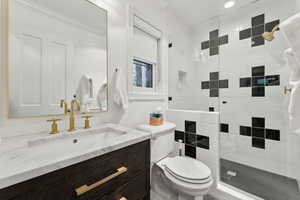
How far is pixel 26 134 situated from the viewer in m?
0.74

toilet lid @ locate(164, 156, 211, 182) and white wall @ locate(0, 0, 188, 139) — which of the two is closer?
white wall @ locate(0, 0, 188, 139)

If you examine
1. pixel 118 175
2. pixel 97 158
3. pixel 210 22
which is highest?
pixel 210 22

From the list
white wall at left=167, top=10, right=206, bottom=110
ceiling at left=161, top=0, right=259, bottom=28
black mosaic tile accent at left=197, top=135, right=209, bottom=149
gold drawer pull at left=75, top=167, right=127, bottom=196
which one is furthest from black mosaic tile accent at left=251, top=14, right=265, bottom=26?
gold drawer pull at left=75, top=167, right=127, bottom=196

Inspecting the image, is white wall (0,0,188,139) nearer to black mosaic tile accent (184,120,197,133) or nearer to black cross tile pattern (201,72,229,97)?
black mosaic tile accent (184,120,197,133)

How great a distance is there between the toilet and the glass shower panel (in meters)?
0.59

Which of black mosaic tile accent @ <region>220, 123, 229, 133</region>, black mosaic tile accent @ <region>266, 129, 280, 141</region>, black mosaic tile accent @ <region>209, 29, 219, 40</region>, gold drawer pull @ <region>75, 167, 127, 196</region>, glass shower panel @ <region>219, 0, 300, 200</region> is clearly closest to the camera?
gold drawer pull @ <region>75, 167, 127, 196</region>

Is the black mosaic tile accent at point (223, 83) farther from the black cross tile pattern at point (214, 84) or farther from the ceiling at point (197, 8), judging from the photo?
the ceiling at point (197, 8)

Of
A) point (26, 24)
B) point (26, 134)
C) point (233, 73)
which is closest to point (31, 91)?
point (26, 134)

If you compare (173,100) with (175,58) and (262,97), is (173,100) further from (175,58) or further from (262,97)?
(262,97)

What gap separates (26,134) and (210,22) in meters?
Answer: 2.54

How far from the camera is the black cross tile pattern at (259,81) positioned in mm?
1565

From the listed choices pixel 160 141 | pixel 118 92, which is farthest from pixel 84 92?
pixel 160 141

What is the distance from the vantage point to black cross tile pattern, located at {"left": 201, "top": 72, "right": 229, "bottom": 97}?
192 cm

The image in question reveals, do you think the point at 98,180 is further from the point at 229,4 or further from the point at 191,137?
the point at 229,4
